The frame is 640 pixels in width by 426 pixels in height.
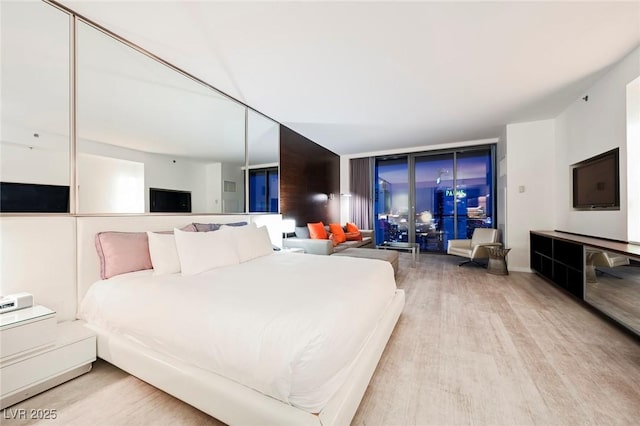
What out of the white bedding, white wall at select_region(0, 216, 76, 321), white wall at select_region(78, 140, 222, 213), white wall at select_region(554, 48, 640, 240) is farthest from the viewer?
white wall at select_region(554, 48, 640, 240)

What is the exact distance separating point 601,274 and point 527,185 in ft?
8.25

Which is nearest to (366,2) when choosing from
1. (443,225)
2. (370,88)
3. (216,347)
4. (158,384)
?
(370,88)

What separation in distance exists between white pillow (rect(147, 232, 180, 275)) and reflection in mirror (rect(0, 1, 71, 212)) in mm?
696

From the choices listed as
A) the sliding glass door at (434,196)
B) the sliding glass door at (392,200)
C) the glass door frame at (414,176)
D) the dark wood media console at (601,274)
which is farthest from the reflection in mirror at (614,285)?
the sliding glass door at (392,200)

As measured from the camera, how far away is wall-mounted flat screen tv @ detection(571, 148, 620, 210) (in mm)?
2864

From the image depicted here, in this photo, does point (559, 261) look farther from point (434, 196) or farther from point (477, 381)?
point (434, 196)

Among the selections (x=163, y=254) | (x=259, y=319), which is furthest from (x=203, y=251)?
(x=259, y=319)

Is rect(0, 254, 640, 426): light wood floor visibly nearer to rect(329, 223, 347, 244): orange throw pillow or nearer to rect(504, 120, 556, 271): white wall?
rect(504, 120, 556, 271): white wall

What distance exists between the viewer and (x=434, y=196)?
6418mm

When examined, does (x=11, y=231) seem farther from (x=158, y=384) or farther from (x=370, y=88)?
(x=370, y=88)

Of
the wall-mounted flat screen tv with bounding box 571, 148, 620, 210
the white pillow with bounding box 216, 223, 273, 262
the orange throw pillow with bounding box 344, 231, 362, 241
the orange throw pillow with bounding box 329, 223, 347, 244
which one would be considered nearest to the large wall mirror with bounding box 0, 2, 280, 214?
the white pillow with bounding box 216, 223, 273, 262

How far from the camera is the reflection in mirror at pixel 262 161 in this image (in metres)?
3.95

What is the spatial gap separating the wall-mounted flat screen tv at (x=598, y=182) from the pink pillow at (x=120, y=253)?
4.97 metres

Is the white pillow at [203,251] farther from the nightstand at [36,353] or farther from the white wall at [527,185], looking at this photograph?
the white wall at [527,185]
